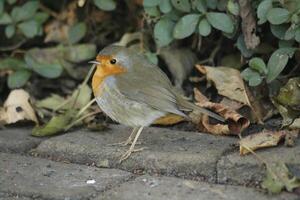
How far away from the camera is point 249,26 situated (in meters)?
3.98

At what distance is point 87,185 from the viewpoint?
10.2ft

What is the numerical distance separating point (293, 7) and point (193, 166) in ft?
3.57

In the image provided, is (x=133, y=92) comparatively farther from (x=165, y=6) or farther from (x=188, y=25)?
(x=165, y=6)

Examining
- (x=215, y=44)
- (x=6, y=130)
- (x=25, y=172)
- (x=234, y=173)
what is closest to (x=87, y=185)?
(x=25, y=172)

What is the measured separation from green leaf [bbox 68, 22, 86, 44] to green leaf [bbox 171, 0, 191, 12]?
97 cm

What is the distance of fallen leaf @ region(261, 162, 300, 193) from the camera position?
2.85 metres

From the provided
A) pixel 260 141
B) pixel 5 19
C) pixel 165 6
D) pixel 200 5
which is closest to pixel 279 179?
pixel 260 141

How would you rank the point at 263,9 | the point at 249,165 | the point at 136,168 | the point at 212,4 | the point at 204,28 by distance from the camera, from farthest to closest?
the point at 212,4 → the point at 204,28 → the point at 263,9 → the point at 136,168 → the point at 249,165

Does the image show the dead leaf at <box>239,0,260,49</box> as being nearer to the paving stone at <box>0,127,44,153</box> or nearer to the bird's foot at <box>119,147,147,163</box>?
the bird's foot at <box>119,147,147,163</box>

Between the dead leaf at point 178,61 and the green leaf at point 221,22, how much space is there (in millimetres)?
576

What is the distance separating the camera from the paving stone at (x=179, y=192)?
2.88 metres

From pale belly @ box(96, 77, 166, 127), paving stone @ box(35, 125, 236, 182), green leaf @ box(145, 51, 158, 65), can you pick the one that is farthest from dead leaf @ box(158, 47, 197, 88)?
pale belly @ box(96, 77, 166, 127)

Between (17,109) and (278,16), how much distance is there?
5.47 ft

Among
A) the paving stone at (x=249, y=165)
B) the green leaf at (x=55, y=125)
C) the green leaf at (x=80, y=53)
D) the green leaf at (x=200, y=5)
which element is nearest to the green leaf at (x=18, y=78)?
the green leaf at (x=80, y=53)
